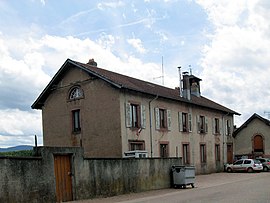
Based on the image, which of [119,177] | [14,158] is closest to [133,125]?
[119,177]

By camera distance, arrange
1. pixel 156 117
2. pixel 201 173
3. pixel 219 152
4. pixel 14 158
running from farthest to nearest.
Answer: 1. pixel 219 152
2. pixel 201 173
3. pixel 156 117
4. pixel 14 158

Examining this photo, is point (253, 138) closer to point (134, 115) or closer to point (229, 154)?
point (229, 154)

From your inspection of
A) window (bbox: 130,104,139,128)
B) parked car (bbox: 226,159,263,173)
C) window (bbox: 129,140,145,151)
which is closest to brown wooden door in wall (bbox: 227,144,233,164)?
parked car (bbox: 226,159,263,173)

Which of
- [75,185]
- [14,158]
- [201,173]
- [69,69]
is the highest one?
[69,69]

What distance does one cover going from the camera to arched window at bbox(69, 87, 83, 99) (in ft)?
93.2

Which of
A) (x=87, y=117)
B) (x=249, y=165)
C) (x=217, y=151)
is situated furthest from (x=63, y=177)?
(x=217, y=151)

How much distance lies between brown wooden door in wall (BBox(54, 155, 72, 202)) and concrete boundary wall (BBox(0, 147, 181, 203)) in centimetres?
16

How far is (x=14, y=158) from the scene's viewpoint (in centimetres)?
1416

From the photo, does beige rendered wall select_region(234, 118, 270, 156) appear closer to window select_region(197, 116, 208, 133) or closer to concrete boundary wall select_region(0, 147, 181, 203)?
window select_region(197, 116, 208, 133)

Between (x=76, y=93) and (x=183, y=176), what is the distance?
10283 millimetres

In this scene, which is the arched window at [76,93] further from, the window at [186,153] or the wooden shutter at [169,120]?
the window at [186,153]

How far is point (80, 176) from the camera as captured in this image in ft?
55.5

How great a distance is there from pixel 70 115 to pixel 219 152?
18138 millimetres

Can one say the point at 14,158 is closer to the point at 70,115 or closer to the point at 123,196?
the point at 123,196
